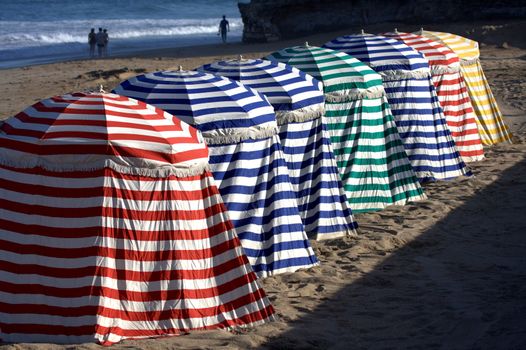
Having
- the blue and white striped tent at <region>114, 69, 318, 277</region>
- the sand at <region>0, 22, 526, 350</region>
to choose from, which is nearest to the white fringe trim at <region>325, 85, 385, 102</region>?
the sand at <region>0, 22, 526, 350</region>

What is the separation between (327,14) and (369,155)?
65.4 feet

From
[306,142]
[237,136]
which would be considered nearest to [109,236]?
[237,136]

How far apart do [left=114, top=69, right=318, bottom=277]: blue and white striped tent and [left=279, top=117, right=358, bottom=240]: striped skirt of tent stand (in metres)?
0.74

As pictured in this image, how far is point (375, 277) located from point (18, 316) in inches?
120

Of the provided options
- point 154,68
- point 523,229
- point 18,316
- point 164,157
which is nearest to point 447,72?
point 523,229

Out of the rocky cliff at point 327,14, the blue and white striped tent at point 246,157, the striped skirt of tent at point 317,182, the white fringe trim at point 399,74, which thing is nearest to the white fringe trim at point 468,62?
the white fringe trim at point 399,74

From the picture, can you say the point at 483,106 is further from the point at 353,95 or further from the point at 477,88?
the point at 353,95

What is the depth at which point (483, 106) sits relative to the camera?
1321 centimetres

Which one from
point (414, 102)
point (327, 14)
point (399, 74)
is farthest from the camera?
point (327, 14)

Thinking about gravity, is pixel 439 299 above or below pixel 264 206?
below

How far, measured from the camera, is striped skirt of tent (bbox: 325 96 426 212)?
388 inches

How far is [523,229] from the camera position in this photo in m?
9.30

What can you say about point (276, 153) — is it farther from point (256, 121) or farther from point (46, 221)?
point (46, 221)

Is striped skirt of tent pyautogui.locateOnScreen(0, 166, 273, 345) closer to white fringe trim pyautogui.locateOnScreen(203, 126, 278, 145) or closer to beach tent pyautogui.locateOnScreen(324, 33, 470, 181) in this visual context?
white fringe trim pyautogui.locateOnScreen(203, 126, 278, 145)
